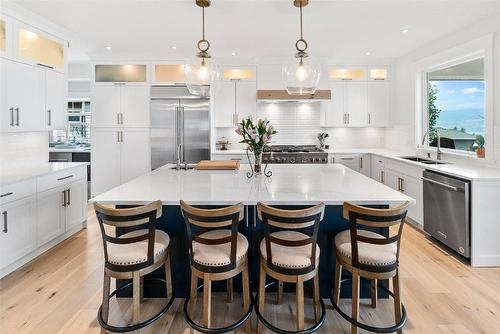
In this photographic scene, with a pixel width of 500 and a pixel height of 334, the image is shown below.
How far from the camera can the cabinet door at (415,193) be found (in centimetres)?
430

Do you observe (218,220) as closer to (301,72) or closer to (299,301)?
(299,301)

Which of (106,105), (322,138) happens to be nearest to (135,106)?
(106,105)

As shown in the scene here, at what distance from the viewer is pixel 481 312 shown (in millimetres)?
2502

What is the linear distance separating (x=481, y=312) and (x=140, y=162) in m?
5.29

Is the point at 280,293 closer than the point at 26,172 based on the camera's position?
Yes

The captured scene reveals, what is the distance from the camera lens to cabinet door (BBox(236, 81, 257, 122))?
6.14m

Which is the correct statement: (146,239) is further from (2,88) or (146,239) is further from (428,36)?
(428,36)

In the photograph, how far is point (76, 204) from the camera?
424cm

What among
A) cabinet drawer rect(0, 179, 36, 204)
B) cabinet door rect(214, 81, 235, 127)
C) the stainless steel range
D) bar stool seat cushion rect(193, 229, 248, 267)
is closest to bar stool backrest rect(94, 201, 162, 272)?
bar stool seat cushion rect(193, 229, 248, 267)

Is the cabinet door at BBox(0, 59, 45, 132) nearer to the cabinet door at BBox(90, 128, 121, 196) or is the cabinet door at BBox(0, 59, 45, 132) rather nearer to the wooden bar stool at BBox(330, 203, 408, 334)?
the cabinet door at BBox(90, 128, 121, 196)

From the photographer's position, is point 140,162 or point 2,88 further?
point 140,162

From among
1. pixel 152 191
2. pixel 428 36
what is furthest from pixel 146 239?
pixel 428 36

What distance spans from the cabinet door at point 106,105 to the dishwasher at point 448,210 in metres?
5.06

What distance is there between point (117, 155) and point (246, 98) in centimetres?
257
